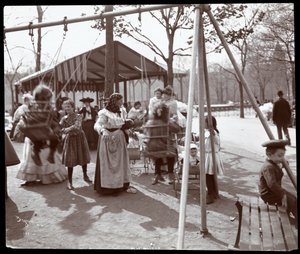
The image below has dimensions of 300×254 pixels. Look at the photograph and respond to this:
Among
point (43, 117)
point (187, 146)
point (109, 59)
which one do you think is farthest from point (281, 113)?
point (43, 117)

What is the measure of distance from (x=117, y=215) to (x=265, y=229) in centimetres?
208

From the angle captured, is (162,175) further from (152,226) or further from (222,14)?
(222,14)

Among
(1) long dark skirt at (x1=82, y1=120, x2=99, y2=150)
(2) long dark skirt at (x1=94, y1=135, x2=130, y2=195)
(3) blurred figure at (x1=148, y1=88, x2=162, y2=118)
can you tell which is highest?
(3) blurred figure at (x1=148, y1=88, x2=162, y2=118)

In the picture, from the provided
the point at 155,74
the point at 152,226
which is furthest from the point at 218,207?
the point at 155,74

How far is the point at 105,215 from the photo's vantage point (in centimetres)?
488

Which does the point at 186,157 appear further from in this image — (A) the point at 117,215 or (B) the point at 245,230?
(A) the point at 117,215

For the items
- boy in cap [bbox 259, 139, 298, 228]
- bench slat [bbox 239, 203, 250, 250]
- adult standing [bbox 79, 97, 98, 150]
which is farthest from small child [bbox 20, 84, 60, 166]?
boy in cap [bbox 259, 139, 298, 228]

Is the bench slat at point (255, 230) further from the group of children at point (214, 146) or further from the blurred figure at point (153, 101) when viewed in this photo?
the blurred figure at point (153, 101)

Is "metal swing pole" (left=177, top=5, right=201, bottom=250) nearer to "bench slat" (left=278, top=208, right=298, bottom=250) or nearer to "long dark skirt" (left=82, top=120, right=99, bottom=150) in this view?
"bench slat" (left=278, top=208, right=298, bottom=250)

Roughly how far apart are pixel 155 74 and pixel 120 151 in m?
4.55

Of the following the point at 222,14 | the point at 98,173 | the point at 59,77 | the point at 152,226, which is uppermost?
the point at 222,14

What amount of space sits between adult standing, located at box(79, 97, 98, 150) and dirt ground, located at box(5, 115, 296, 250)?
0.67m

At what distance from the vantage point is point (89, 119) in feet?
20.6

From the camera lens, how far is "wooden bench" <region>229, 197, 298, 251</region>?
10.7ft
